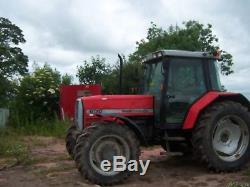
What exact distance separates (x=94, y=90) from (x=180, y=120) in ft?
30.7

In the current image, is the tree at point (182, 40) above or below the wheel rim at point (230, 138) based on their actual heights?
above

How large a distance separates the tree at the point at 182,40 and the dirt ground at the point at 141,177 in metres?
18.5

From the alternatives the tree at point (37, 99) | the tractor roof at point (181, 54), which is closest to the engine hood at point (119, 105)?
the tractor roof at point (181, 54)

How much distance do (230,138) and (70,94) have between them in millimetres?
9683

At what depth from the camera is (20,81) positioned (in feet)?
61.6

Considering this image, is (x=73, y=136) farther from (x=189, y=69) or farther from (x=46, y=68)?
(x=46, y=68)

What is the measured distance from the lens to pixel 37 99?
17953mm

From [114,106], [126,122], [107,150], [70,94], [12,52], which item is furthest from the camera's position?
[12,52]

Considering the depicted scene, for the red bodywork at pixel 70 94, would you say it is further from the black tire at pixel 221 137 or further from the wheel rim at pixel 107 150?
the wheel rim at pixel 107 150

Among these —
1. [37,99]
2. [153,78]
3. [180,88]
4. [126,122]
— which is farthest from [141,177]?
[37,99]

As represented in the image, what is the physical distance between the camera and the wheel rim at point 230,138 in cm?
898

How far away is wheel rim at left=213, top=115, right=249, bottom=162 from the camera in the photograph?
8977mm

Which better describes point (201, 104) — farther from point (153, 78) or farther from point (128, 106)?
point (128, 106)

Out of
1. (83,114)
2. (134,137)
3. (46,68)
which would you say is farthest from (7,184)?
(46,68)
